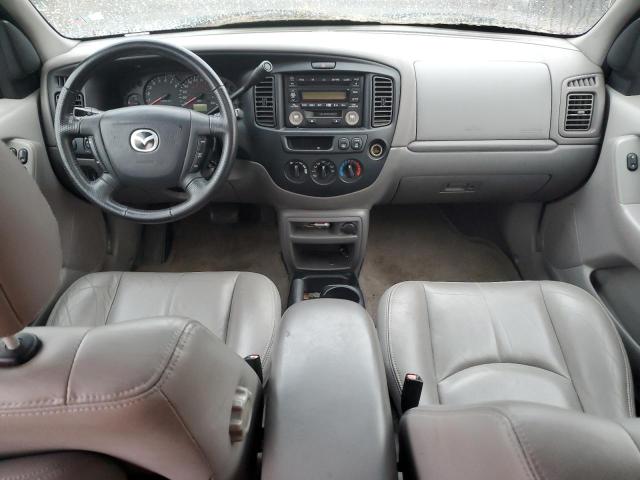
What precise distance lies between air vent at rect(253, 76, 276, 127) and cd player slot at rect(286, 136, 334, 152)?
0.09 meters

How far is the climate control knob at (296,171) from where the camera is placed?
177 cm

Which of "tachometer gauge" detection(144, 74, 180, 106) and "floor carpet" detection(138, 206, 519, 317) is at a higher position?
"tachometer gauge" detection(144, 74, 180, 106)

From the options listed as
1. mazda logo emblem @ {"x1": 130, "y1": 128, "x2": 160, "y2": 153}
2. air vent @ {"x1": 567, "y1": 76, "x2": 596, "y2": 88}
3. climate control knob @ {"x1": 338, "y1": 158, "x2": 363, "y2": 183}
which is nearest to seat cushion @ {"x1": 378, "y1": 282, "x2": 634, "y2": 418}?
climate control knob @ {"x1": 338, "y1": 158, "x2": 363, "y2": 183}

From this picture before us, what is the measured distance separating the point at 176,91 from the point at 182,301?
754mm

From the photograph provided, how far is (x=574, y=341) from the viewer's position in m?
1.34

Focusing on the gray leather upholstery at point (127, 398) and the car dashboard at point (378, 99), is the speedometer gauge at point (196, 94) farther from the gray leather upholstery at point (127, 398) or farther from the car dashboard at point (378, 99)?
the gray leather upholstery at point (127, 398)

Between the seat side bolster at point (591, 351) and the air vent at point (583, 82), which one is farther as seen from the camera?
the air vent at point (583, 82)

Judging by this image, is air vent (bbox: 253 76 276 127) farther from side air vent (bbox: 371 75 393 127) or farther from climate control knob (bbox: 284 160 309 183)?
side air vent (bbox: 371 75 393 127)

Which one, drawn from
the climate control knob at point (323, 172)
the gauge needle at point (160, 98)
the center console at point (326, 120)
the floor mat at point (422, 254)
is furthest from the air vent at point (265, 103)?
the floor mat at point (422, 254)

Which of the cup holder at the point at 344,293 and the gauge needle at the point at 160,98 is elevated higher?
the gauge needle at the point at 160,98

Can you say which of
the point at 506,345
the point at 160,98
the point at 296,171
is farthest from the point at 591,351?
the point at 160,98

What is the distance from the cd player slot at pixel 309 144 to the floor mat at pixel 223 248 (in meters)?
0.74

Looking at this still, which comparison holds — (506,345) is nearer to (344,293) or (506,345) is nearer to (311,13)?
(344,293)

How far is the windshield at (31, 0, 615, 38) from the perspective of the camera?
174 centimetres
